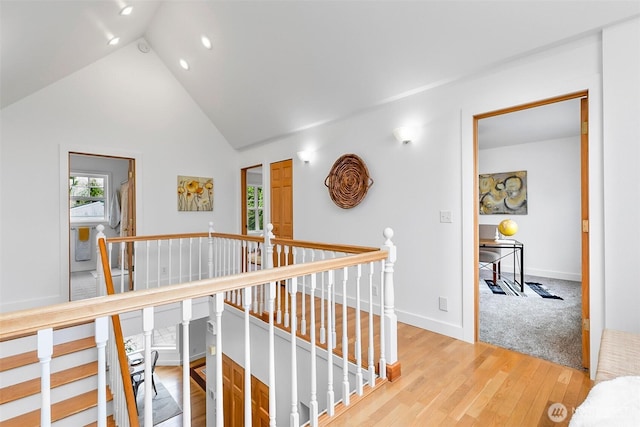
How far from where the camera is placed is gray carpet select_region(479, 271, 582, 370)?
2504 mm

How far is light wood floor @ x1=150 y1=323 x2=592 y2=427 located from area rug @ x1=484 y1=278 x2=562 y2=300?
2.10 m

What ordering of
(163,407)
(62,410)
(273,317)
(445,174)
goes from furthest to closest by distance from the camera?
1. (163,407)
2. (445,174)
3. (62,410)
4. (273,317)

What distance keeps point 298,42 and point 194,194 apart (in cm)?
319

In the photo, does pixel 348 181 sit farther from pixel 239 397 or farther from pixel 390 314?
pixel 239 397

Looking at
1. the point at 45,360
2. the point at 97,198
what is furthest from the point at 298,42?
the point at 97,198

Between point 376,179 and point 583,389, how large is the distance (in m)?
2.39

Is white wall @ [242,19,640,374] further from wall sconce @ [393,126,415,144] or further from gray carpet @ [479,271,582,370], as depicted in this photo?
gray carpet @ [479,271,582,370]

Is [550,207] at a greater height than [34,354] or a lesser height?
greater

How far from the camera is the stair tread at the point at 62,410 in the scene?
2.22 meters

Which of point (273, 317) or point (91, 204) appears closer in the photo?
point (273, 317)

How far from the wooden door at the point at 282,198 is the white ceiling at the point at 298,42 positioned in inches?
22.4

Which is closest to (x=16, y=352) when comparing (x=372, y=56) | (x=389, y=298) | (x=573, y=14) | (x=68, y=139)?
(x=68, y=139)

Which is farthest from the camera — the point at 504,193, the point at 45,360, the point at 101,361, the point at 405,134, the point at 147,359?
the point at 504,193

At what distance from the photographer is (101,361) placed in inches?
37.9
